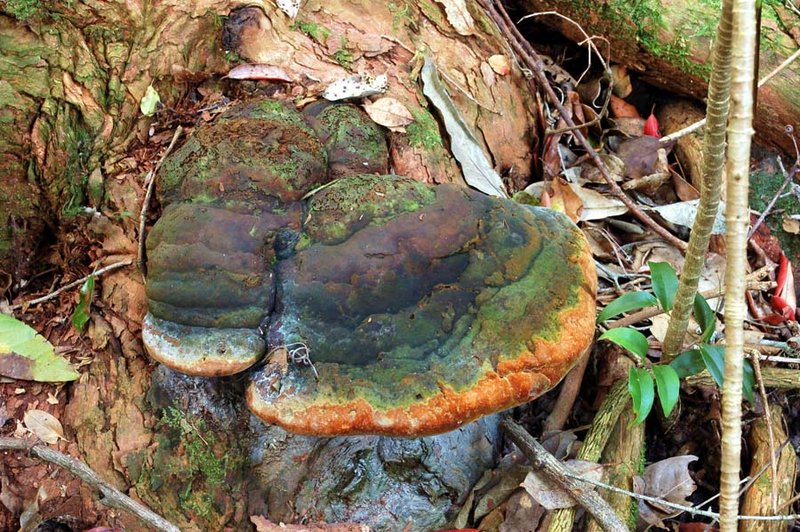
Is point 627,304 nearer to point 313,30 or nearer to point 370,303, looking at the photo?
point 370,303

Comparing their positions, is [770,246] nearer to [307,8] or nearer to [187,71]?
[307,8]

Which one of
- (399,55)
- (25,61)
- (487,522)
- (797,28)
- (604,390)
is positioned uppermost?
(797,28)

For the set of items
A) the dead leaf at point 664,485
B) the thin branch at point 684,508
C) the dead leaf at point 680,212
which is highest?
the dead leaf at point 680,212

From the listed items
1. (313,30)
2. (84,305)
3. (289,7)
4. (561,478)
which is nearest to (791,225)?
(561,478)

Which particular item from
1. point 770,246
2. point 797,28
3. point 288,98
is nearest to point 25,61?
point 288,98

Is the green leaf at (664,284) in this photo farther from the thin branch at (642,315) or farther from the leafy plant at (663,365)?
the thin branch at (642,315)

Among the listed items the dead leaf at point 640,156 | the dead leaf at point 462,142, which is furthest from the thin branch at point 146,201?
the dead leaf at point 640,156

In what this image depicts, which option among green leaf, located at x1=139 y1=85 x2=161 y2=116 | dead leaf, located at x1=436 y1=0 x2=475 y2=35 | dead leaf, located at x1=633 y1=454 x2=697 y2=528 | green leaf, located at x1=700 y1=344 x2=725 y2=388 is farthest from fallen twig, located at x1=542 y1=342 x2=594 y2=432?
green leaf, located at x1=139 y1=85 x2=161 y2=116

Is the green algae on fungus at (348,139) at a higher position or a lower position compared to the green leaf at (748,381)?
higher
